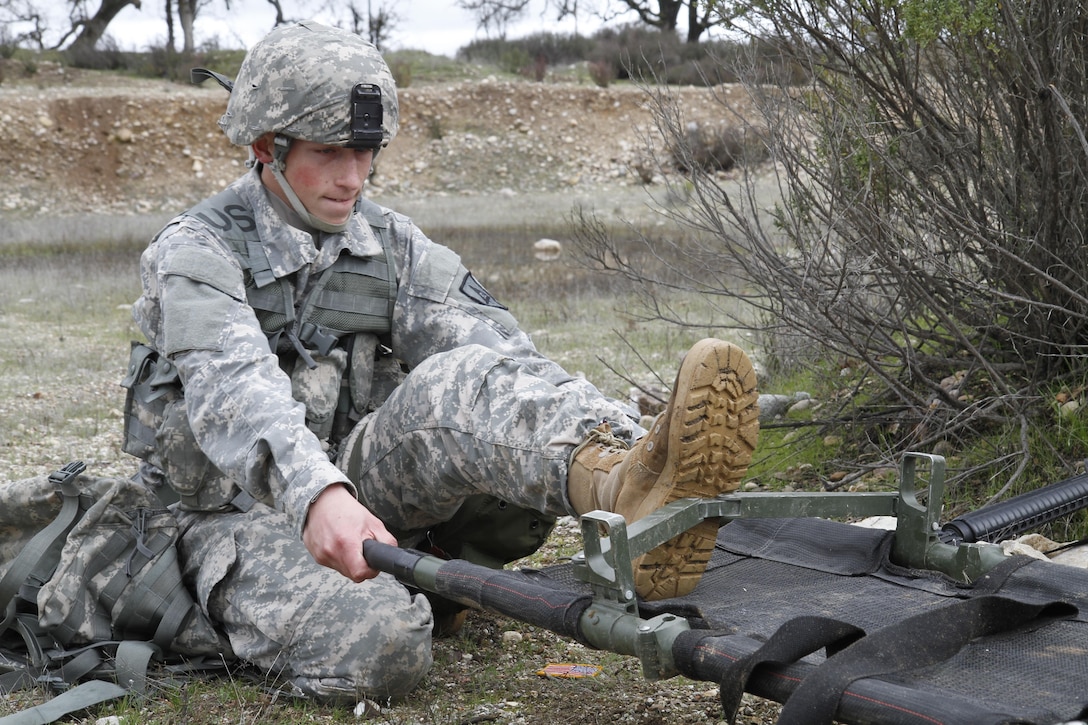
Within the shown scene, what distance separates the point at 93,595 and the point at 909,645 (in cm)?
212

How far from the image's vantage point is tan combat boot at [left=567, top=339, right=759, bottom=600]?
7.64 feet

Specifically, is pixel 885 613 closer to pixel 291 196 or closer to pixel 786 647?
pixel 786 647

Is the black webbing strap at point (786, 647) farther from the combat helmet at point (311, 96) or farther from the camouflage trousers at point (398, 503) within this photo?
the combat helmet at point (311, 96)

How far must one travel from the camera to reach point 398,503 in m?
3.10

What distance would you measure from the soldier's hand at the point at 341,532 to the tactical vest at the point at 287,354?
1.99ft

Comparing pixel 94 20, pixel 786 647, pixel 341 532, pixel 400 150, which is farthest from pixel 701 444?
pixel 94 20

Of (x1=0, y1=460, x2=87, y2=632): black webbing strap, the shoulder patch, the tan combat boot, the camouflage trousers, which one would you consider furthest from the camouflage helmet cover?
the tan combat boot

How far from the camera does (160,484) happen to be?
3.35 meters

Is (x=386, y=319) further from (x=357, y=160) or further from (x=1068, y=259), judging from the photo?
(x=1068, y=259)

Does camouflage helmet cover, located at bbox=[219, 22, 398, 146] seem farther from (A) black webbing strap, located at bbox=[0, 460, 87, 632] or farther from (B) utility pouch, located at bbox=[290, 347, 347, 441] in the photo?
(A) black webbing strap, located at bbox=[0, 460, 87, 632]

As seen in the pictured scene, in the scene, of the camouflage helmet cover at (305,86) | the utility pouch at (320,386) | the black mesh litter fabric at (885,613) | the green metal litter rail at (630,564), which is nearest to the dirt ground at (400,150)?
the camouflage helmet cover at (305,86)

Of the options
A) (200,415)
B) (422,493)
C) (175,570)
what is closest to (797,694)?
(422,493)

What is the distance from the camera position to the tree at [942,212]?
12.9 ft

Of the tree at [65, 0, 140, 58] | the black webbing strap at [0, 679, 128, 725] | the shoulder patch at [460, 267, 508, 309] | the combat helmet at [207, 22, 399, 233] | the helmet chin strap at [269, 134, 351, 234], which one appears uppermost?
the tree at [65, 0, 140, 58]
